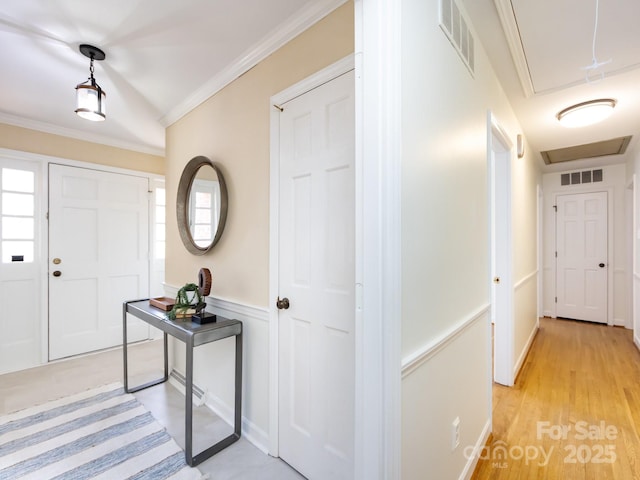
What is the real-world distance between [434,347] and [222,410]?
1696mm

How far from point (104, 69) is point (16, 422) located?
248 cm

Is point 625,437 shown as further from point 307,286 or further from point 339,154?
point 339,154

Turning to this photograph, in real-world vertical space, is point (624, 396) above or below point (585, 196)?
below

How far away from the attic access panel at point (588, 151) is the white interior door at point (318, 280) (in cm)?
383

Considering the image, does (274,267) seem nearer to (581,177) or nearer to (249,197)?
(249,197)

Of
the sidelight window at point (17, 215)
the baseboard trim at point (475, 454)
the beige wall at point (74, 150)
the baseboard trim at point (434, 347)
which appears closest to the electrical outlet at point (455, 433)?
the baseboard trim at point (475, 454)

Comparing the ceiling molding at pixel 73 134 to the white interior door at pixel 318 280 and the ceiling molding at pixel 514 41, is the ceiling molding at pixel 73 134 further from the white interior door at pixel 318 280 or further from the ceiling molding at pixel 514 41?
the ceiling molding at pixel 514 41

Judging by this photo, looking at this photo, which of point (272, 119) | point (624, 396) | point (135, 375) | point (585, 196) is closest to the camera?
point (272, 119)

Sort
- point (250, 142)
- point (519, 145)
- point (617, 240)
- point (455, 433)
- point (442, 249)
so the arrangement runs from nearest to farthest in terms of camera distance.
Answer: point (442, 249)
point (455, 433)
point (250, 142)
point (519, 145)
point (617, 240)

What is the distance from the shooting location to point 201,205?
7.66 ft

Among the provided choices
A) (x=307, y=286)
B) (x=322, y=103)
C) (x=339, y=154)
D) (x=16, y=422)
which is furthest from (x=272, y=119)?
(x=16, y=422)

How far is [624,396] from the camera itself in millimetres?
2422

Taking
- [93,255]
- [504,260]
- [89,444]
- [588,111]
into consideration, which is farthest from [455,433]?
[93,255]

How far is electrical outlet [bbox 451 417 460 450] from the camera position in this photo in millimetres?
1371
